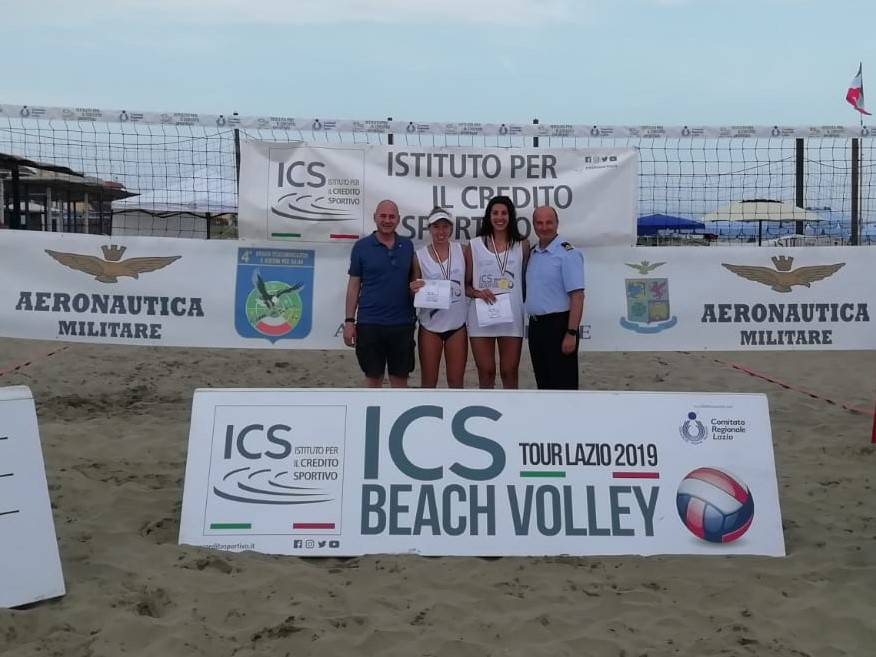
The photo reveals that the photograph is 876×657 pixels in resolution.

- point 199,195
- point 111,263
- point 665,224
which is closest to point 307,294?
point 199,195

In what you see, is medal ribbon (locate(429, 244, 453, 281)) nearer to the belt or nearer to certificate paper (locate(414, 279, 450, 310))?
certificate paper (locate(414, 279, 450, 310))

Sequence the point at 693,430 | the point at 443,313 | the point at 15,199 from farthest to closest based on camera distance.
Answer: the point at 15,199, the point at 443,313, the point at 693,430

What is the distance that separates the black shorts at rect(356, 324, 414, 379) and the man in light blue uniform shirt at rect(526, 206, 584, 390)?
763mm

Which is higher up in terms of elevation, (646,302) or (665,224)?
(665,224)

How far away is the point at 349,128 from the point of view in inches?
229

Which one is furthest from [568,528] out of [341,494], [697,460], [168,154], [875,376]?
[875,376]

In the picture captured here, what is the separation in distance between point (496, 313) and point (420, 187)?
1304 millimetres

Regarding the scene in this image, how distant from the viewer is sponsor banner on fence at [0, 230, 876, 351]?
5.89m

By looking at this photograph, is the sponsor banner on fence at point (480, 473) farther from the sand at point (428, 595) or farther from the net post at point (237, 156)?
the net post at point (237, 156)

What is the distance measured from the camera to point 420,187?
5.89 m

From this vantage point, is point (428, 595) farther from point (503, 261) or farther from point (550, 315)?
point (503, 261)

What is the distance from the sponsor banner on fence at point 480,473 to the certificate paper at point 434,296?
0.98 metres

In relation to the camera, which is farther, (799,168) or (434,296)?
(799,168)

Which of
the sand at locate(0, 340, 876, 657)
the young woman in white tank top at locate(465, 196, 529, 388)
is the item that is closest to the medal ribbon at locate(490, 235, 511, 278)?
the young woman in white tank top at locate(465, 196, 529, 388)
